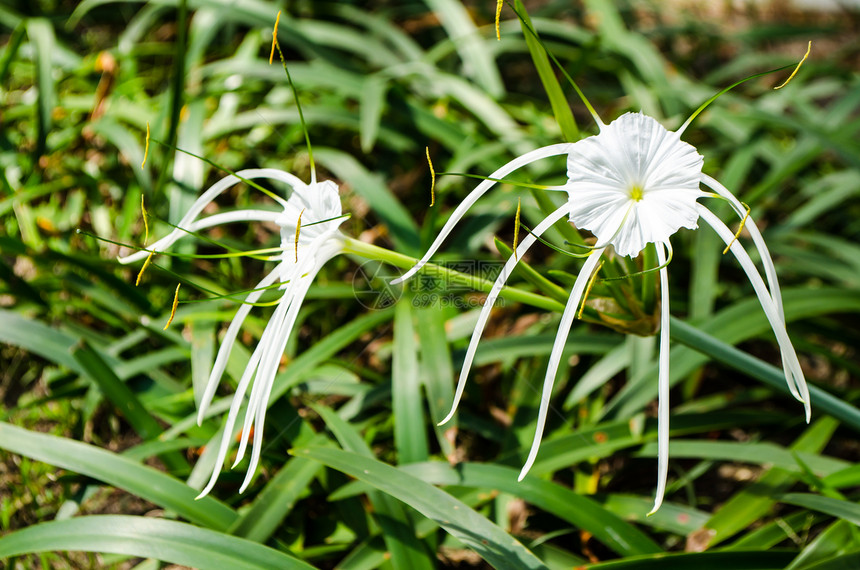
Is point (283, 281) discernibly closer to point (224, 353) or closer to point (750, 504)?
point (224, 353)

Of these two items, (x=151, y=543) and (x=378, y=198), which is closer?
(x=151, y=543)

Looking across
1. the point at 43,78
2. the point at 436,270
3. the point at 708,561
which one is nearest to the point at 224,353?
the point at 436,270

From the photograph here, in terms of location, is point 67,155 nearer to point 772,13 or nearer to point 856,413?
point 856,413

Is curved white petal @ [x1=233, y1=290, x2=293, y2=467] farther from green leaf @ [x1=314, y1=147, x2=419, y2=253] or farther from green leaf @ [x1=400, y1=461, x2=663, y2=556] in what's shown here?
green leaf @ [x1=314, y1=147, x2=419, y2=253]

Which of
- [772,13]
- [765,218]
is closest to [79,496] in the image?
[765,218]

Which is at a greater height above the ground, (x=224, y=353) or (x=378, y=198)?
(x=378, y=198)

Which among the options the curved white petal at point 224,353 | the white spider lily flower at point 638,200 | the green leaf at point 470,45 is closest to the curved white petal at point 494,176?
the white spider lily flower at point 638,200

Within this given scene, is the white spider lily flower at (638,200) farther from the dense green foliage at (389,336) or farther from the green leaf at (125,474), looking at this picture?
the green leaf at (125,474)
